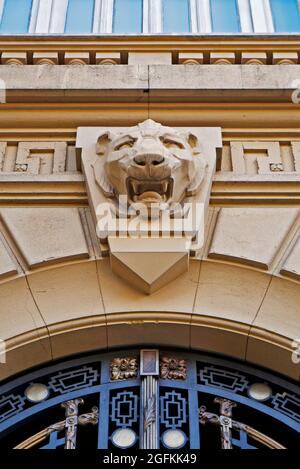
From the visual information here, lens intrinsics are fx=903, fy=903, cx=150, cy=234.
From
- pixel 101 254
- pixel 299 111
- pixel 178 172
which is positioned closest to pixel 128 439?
pixel 101 254

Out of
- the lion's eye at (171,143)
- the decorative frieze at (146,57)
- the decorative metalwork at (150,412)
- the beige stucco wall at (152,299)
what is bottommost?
the decorative metalwork at (150,412)

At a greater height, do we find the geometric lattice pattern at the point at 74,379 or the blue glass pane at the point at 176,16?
the blue glass pane at the point at 176,16

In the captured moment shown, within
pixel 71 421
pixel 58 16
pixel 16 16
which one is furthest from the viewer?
pixel 16 16

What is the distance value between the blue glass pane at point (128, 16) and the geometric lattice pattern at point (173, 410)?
5133 millimetres

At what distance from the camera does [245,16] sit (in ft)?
34.3

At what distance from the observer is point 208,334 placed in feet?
22.4

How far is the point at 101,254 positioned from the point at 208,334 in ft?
3.41

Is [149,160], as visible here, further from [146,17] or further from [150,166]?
[146,17]

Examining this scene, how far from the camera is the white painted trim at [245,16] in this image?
1020cm

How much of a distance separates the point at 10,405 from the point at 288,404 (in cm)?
202

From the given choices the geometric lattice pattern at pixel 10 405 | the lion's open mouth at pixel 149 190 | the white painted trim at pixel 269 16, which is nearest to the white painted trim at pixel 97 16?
the white painted trim at pixel 269 16

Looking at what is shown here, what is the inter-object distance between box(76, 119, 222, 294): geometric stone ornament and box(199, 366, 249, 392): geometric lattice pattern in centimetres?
75

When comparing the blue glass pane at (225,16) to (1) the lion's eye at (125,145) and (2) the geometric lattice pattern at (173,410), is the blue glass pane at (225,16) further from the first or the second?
(2) the geometric lattice pattern at (173,410)

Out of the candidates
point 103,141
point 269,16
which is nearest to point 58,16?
point 269,16
